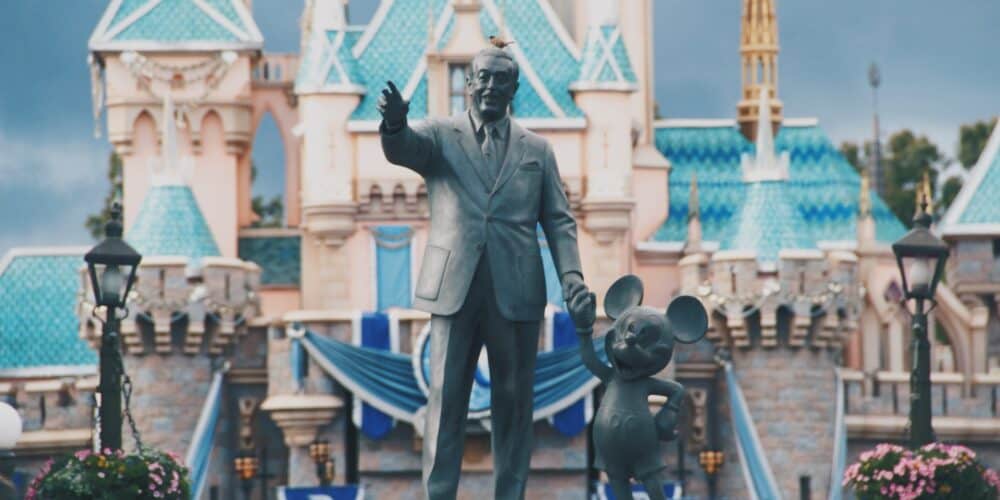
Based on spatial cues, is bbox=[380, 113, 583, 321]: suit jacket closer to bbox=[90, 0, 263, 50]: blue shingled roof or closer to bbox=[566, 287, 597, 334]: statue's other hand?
bbox=[566, 287, 597, 334]: statue's other hand

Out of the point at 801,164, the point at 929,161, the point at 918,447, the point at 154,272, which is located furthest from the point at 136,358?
the point at 929,161

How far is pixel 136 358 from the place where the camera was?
56.5 metres

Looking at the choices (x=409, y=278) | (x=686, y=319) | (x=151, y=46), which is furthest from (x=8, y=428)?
(x=151, y=46)

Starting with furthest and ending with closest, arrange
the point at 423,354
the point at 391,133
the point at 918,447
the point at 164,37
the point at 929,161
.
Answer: the point at 929,161, the point at 164,37, the point at 423,354, the point at 918,447, the point at 391,133

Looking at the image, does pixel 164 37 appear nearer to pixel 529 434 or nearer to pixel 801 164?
pixel 801 164

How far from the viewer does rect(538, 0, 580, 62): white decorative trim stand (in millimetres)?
57688

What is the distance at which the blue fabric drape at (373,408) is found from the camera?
55062mm

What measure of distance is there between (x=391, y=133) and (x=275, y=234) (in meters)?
35.9

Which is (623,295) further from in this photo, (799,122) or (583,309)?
(799,122)

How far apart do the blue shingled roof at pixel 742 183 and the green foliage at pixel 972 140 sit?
66.7 ft

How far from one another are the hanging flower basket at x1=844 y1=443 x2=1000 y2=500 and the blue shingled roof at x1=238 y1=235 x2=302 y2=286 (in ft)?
75.3

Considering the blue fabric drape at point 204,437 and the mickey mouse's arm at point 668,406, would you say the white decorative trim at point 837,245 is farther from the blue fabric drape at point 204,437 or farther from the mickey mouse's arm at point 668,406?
the mickey mouse's arm at point 668,406

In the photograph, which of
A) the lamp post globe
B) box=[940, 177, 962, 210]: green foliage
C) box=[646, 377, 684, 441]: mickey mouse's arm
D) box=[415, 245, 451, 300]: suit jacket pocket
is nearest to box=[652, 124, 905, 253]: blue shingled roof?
box=[940, 177, 962, 210]: green foliage

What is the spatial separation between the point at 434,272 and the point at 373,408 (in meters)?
30.0
